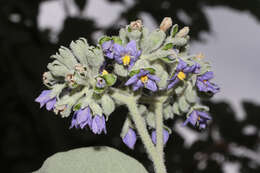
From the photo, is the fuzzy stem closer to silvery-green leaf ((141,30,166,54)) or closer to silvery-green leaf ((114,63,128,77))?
silvery-green leaf ((114,63,128,77))

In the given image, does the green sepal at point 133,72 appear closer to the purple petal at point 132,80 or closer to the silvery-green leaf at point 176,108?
the purple petal at point 132,80

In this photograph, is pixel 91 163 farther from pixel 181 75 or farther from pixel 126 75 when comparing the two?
pixel 181 75

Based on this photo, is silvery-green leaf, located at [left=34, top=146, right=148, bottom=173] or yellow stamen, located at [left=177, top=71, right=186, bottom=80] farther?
yellow stamen, located at [left=177, top=71, right=186, bottom=80]

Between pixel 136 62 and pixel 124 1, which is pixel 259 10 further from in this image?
pixel 136 62

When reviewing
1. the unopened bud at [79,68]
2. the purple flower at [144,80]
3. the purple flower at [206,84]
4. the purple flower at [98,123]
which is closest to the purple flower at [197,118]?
the purple flower at [206,84]

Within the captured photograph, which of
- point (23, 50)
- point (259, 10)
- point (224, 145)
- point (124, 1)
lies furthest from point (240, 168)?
point (23, 50)

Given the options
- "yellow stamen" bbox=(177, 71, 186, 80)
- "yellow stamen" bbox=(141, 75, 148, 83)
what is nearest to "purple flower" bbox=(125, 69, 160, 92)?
"yellow stamen" bbox=(141, 75, 148, 83)

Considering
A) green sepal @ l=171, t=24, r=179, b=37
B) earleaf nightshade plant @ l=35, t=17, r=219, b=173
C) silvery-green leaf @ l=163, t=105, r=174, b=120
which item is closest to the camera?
earleaf nightshade plant @ l=35, t=17, r=219, b=173
